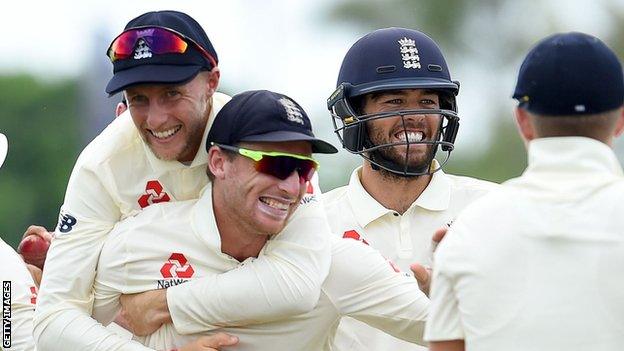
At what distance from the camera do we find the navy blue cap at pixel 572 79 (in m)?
4.27

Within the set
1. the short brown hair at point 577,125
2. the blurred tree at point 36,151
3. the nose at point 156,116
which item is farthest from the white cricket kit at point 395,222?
the blurred tree at point 36,151

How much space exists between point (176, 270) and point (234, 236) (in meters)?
0.21

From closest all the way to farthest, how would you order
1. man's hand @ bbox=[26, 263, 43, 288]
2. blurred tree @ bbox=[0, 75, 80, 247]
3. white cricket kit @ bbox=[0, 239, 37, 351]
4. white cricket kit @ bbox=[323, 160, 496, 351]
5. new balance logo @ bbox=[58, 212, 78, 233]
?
new balance logo @ bbox=[58, 212, 78, 233] → white cricket kit @ bbox=[323, 160, 496, 351] → white cricket kit @ bbox=[0, 239, 37, 351] → man's hand @ bbox=[26, 263, 43, 288] → blurred tree @ bbox=[0, 75, 80, 247]

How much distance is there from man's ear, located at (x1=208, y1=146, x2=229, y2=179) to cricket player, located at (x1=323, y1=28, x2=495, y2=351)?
35.9 inches

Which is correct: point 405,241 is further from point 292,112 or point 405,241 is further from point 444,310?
point 444,310

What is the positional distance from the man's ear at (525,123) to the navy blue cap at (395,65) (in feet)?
5.78

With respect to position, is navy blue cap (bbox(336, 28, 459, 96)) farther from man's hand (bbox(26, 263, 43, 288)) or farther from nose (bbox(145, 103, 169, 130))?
man's hand (bbox(26, 263, 43, 288))

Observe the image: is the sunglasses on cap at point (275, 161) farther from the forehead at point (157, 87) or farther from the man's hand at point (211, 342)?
the man's hand at point (211, 342)

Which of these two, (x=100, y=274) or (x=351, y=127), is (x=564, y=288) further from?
(x=351, y=127)

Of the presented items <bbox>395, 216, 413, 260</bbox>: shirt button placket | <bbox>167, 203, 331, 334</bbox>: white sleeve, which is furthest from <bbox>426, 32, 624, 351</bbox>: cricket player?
<bbox>395, 216, 413, 260</bbox>: shirt button placket

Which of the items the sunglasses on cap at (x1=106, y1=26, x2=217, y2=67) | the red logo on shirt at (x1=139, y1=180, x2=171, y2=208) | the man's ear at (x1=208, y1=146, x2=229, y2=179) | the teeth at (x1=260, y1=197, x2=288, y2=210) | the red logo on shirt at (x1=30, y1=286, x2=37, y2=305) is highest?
the sunglasses on cap at (x1=106, y1=26, x2=217, y2=67)

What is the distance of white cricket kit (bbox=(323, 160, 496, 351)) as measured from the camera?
19.5 feet

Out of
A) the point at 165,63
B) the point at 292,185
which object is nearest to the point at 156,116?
the point at 165,63

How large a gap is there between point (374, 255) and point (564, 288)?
4.51 feet
